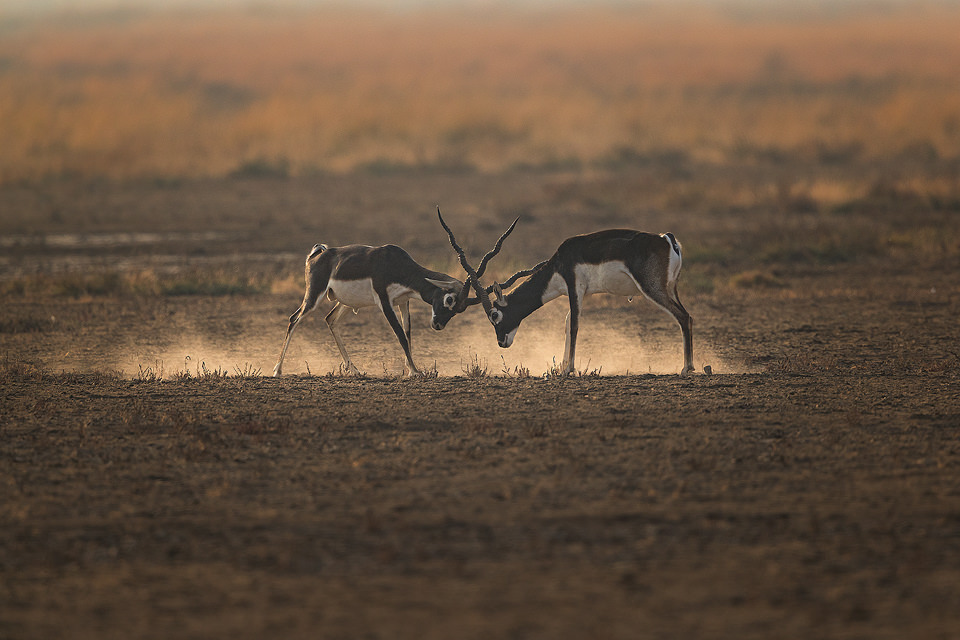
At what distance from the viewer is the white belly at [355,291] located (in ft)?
40.8

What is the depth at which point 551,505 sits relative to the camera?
794 centimetres

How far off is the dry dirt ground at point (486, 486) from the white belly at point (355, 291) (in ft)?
2.94

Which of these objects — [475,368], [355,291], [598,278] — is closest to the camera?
[598,278]

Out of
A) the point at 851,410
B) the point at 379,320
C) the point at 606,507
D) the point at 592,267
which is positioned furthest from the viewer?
the point at 379,320

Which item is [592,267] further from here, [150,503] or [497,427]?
[150,503]

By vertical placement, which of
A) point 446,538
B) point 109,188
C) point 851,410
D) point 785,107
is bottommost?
point 446,538

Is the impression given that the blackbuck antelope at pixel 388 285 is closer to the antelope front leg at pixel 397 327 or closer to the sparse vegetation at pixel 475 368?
the antelope front leg at pixel 397 327

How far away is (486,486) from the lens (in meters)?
8.39

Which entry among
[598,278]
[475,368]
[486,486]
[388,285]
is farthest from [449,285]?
[486,486]

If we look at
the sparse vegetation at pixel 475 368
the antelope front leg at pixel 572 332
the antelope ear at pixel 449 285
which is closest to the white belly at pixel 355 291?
the antelope ear at pixel 449 285

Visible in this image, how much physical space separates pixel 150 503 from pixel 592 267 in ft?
18.5

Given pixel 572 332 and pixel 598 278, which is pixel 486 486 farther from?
pixel 598 278

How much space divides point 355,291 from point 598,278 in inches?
96.8

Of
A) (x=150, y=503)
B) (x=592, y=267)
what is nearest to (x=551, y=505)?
(x=150, y=503)
